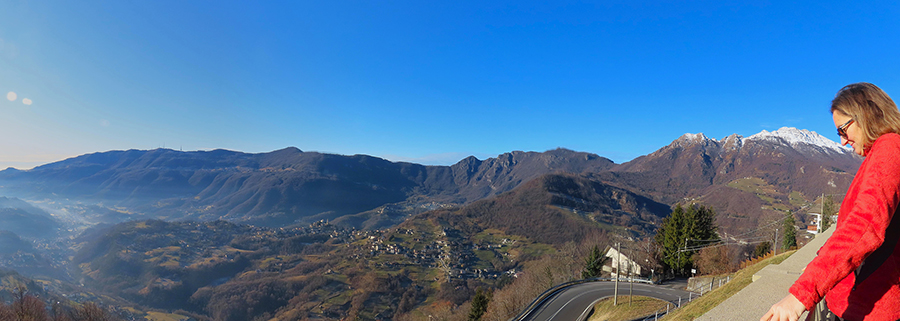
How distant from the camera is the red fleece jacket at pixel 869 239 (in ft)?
5.41

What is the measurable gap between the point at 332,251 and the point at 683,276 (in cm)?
15153

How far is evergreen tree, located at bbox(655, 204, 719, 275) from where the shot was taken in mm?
36344

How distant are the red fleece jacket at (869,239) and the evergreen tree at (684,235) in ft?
134

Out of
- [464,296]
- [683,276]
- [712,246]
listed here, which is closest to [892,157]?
[712,246]

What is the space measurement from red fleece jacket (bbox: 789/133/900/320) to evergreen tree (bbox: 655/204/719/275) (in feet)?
134

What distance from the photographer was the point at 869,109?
2008 mm

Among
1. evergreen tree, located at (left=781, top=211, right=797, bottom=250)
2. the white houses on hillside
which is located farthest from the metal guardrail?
evergreen tree, located at (left=781, top=211, right=797, bottom=250)

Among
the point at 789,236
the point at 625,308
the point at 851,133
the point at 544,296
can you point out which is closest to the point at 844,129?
the point at 851,133

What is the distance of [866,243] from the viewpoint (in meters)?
1.66

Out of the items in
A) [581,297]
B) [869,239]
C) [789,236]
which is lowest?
[581,297]

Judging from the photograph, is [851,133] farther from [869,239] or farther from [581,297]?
[581,297]

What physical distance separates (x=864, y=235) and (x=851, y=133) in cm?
87

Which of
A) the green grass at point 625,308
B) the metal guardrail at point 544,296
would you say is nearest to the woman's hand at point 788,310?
the green grass at point 625,308

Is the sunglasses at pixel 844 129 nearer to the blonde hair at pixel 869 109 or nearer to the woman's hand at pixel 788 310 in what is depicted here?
the blonde hair at pixel 869 109
